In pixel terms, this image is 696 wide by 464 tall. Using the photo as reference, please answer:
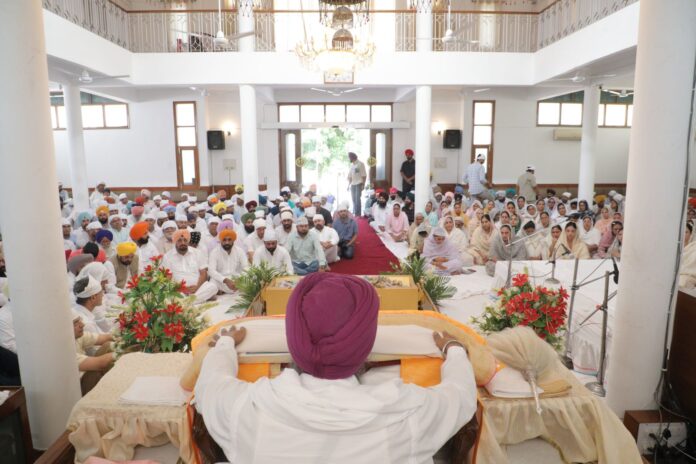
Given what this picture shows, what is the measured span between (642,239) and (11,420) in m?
3.37

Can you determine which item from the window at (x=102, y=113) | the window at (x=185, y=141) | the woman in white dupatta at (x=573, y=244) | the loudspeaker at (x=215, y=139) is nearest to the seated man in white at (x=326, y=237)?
the woman in white dupatta at (x=573, y=244)

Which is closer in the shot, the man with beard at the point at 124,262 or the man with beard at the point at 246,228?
the man with beard at the point at 124,262

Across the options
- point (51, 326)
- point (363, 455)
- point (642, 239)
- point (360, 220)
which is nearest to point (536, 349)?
point (363, 455)

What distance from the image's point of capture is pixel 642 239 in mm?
2801

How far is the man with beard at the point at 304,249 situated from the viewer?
22.0 ft

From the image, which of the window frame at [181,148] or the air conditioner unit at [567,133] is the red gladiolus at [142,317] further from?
the air conditioner unit at [567,133]

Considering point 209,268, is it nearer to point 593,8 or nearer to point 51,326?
point 51,326

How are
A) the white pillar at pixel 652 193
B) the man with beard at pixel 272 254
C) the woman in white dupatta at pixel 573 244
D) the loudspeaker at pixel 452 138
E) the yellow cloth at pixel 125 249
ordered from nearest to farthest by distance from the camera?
1. the white pillar at pixel 652 193
2. the yellow cloth at pixel 125 249
3. the man with beard at pixel 272 254
4. the woman in white dupatta at pixel 573 244
5. the loudspeaker at pixel 452 138

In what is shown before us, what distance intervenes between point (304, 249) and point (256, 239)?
767mm

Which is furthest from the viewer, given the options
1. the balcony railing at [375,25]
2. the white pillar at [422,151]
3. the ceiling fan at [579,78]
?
the white pillar at [422,151]

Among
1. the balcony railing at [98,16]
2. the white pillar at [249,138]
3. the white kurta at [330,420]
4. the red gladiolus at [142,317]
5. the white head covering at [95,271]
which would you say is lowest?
the white head covering at [95,271]

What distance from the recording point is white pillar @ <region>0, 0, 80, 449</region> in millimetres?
2543

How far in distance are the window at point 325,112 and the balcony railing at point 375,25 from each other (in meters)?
2.29

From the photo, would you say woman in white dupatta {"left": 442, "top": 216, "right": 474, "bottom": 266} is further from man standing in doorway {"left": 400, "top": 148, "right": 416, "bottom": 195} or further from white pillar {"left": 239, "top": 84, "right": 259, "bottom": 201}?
man standing in doorway {"left": 400, "top": 148, "right": 416, "bottom": 195}
